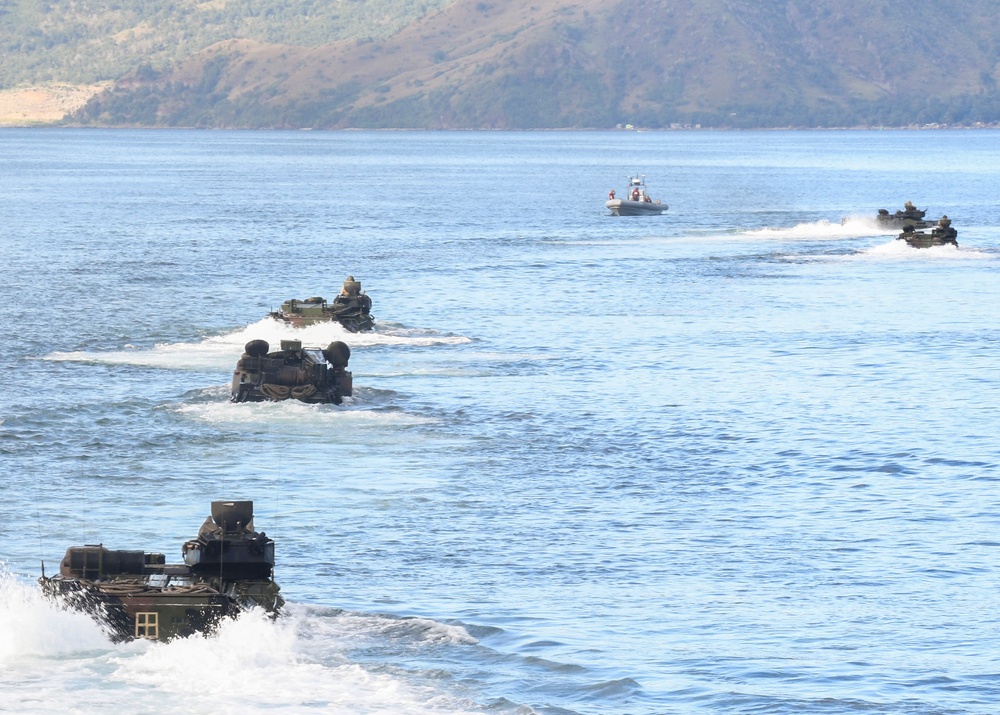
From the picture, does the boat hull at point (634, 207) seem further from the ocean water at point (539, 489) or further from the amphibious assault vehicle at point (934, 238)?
the ocean water at point (539, 489)

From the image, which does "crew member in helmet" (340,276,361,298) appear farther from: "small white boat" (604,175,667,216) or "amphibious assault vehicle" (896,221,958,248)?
"small white boat" (604,175,667,216)

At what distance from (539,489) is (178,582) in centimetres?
1197

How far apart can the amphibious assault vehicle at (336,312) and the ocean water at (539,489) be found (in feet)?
2.07

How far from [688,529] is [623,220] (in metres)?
104

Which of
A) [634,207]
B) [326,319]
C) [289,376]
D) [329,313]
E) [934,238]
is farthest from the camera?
[634,207]

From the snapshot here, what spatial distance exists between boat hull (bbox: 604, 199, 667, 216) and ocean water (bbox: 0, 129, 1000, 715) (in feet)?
176

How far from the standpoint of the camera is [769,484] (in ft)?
125

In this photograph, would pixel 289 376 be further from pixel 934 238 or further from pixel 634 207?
pixel 634 207

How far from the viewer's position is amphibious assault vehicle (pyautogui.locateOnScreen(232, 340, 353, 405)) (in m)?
47.2

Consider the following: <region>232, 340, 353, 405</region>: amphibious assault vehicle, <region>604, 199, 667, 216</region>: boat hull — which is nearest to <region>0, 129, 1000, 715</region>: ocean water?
<region>232, 340, 353, 405</region>: amphibious assault vehicle

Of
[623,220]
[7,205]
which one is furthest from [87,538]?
[7,205]

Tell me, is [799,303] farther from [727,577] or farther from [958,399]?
[727,577]

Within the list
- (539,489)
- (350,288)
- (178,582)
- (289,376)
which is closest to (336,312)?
(350,288)

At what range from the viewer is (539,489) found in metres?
37.7
